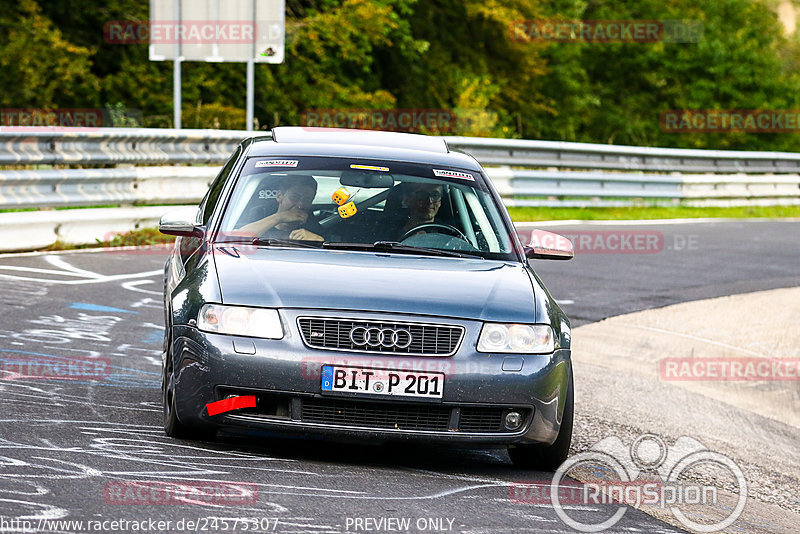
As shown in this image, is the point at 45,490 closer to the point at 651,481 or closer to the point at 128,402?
the point at 128,402

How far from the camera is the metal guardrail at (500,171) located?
44.0 feet

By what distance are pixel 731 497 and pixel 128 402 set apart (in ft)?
9.85

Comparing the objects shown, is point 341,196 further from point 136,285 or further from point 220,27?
point 220,27

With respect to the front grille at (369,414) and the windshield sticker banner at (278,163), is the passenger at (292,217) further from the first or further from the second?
the front grille at (369,414)

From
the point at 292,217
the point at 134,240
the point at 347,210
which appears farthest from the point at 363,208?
the point at 134,240

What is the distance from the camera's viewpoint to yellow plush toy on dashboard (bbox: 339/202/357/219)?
22.5ft

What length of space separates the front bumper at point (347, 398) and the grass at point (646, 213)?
13753 millimetres

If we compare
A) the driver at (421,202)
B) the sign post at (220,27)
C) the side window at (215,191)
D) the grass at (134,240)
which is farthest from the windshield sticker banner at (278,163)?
the sign post at (220,27)

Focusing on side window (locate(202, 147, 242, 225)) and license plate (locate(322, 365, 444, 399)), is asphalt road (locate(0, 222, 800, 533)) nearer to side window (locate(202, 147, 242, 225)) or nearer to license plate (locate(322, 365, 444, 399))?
license plate (locate(322, 365, 444, 399))

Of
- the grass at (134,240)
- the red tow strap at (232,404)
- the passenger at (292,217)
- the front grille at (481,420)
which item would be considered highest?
the passenger at (292,217)

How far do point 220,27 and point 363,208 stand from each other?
14289mm

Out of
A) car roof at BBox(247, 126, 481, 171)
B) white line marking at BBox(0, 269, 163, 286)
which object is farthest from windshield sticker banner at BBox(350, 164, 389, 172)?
white line marking at BBox(0, 269, 163, 286)

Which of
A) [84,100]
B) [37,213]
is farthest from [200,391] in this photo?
[84,100]

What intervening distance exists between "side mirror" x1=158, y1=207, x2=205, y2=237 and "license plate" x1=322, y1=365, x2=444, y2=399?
152 cm
